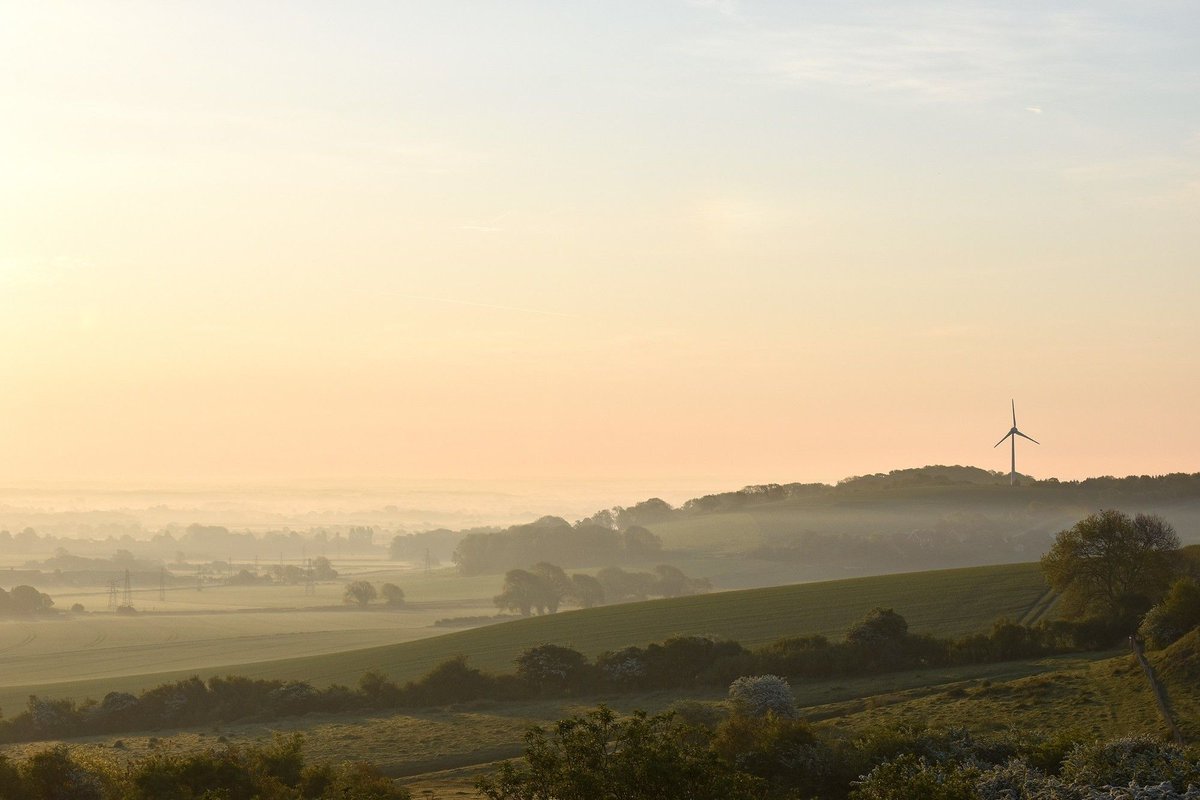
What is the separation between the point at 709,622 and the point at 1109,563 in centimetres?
3591

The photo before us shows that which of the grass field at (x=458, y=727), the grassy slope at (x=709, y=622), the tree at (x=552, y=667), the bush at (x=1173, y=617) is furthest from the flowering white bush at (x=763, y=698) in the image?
the grassy slope at (x=709, y=622)

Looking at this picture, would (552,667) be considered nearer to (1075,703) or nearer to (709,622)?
(709,622)

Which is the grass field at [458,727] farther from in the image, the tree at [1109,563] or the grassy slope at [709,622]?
A: the grassy slope at [709,622]

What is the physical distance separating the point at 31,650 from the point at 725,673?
12866 cm

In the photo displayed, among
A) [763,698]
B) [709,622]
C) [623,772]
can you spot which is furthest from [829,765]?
[709,622]

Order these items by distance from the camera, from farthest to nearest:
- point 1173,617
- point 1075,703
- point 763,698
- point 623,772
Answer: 1. point 1173,617
2. point 763,698
3. point 1075,703
4. point 623,772

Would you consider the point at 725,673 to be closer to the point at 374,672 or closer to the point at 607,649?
the point at 607,649

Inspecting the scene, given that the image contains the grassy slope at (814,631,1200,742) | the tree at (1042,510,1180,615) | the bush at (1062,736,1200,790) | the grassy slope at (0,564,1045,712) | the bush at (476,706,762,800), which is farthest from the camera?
the grassy slope at (0,564,1045,712)

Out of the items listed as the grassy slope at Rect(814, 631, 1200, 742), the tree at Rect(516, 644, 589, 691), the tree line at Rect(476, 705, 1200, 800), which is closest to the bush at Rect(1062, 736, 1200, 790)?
the tree line at Rect(476, 705, 1200, 800)

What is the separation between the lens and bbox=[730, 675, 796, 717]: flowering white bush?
7100 cm

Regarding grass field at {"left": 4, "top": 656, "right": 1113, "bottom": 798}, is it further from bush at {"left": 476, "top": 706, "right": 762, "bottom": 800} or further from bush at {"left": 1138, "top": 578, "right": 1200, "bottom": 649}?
bush at {"left": 476, "top": 706, "right": 762, "bottom": 800}

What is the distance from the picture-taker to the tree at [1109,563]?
311ft

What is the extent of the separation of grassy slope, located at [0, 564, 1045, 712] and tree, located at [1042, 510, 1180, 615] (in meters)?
6.42

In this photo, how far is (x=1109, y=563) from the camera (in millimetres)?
97125
